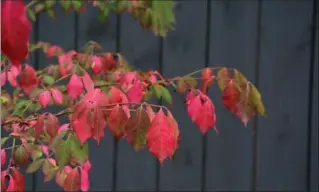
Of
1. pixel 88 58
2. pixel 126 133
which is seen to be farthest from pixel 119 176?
pixel 126 133

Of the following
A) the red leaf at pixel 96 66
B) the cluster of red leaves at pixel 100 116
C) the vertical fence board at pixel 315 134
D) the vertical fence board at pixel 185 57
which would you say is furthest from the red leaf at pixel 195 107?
the vertical fence board at pixel 315 134

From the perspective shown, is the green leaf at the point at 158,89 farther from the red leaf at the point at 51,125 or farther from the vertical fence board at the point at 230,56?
the vertical fence board at the point at 230,56

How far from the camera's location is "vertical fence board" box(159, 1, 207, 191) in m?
2.39

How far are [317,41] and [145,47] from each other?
0.70m

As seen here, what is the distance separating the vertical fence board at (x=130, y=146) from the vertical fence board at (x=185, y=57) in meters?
0.05

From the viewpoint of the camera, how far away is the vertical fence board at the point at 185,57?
239 cm

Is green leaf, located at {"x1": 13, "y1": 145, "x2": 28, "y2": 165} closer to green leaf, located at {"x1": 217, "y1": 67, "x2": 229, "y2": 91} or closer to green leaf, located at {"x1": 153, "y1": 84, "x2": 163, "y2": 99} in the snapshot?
green leaf, located at {"x1": 153, "y1": 84, "x2": 163, "y2": 99}

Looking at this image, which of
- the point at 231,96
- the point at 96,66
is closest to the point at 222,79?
the point at 231,96

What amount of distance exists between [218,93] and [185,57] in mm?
199

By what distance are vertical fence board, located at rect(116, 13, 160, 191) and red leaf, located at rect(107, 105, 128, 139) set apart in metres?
1.32

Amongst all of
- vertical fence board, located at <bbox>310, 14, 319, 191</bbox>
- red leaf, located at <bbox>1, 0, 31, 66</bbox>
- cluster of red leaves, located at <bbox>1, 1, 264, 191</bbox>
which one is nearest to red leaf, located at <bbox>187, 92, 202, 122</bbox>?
cluster of red leaves, located at <bbox>1, 1, 264, 191</bbox>

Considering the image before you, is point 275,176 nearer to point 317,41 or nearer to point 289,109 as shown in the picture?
point 289,109

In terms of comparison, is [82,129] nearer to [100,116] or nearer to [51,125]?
[100,116]

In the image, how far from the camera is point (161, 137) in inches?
40.6
